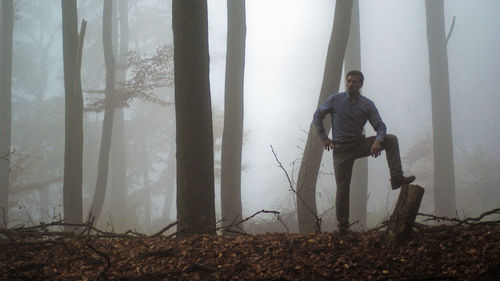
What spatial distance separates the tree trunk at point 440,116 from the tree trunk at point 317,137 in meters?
7.02

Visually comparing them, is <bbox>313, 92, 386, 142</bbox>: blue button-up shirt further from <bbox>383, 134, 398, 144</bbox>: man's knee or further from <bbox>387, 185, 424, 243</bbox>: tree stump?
<bbox>387, 185, 424, 243</bbox>: tree stump

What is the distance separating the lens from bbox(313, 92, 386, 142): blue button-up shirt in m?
4.80

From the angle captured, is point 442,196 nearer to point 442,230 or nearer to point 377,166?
point 442,230

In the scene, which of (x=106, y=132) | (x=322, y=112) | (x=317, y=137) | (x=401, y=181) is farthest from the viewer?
(x=106, y=132)

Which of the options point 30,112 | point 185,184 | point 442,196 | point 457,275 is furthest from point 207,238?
point 30,112

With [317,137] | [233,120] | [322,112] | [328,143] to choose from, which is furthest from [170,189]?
[328,143]

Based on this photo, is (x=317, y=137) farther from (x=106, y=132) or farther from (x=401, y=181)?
(x=106, y=132)

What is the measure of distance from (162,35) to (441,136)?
22.5 metres

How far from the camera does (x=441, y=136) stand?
43.3ft

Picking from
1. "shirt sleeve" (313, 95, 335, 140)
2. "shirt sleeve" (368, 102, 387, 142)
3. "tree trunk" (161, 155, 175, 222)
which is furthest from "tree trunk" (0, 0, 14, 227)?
"shirt sleeve" (368, 102, 387, 142)

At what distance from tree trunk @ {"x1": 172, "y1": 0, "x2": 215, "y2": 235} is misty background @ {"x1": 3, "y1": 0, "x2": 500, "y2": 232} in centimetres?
261

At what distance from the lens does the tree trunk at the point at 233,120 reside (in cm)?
850

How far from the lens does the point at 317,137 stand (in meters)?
7.45

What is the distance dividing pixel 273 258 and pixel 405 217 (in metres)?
1.40
